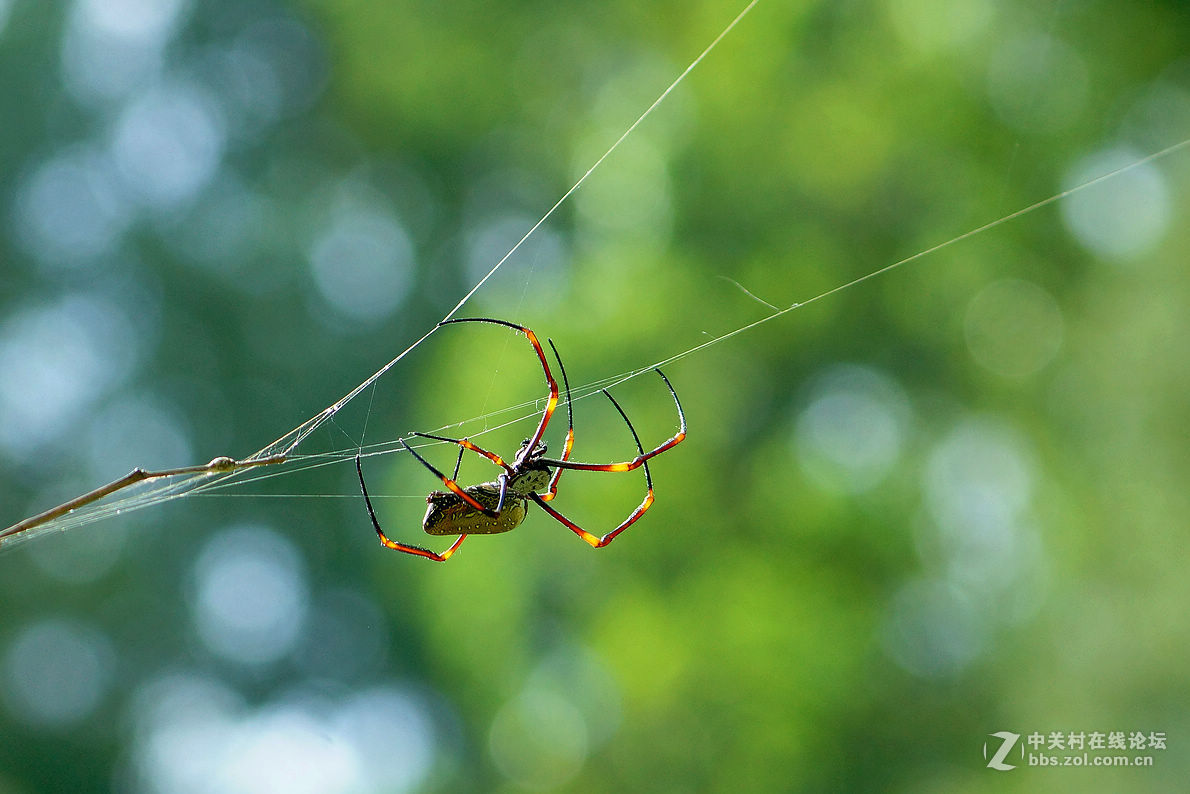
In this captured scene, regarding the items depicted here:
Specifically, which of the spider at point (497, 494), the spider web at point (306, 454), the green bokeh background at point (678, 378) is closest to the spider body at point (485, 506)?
the spider at point (497, 494)

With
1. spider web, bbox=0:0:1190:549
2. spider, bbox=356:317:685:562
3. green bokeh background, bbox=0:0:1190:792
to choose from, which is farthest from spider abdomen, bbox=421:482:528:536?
green bokeh background, bbox=0:0:1190:792

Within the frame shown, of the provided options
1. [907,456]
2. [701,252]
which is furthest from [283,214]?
[907,456]

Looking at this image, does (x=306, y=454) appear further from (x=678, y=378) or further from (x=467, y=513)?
(x=678, y=378)

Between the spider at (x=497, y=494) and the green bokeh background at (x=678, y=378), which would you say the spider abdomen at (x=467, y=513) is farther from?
the green bokeh background at (x=678, y=378)

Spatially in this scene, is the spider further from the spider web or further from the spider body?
the spider web

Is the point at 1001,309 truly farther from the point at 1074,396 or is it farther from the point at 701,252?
the point at 701,252

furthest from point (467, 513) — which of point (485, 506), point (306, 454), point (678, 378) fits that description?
point (678, 378)
